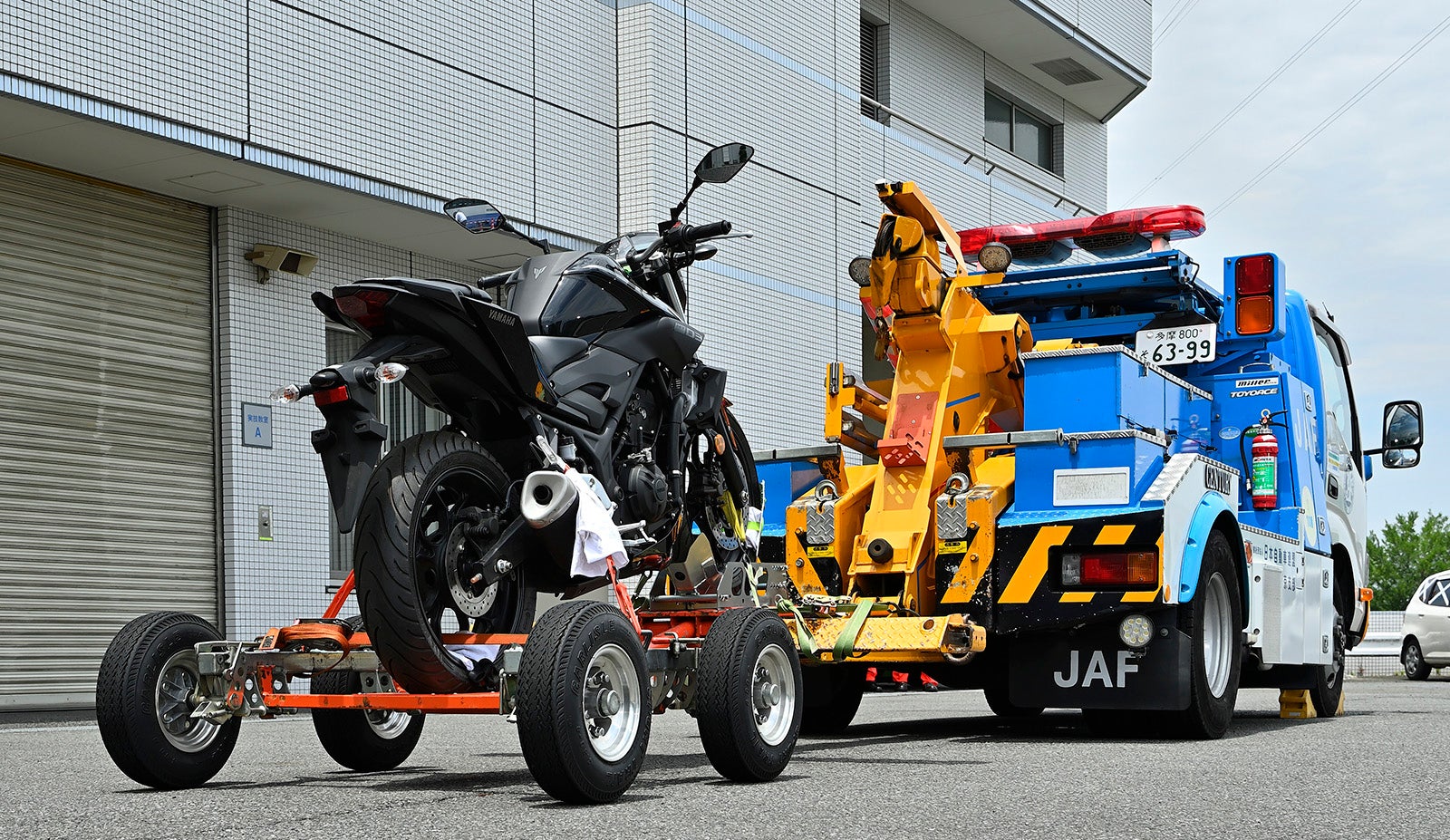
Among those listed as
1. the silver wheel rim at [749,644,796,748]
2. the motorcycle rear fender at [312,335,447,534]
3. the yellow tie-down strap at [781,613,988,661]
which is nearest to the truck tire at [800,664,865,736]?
the yellow tie-down strap at [781,613,988,661]

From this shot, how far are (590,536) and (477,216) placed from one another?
1.61 m

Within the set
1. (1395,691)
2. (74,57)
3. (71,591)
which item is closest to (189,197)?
(74,57)

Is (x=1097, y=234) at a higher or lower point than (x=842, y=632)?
higher

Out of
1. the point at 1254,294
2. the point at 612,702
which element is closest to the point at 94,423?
the point at 612,702

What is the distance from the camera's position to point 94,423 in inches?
486

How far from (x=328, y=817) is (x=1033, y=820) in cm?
224

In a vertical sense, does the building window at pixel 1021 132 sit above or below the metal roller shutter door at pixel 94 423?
above

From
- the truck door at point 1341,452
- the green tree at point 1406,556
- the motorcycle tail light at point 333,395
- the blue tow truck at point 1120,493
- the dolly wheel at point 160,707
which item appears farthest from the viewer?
the green tree at point 1406,556

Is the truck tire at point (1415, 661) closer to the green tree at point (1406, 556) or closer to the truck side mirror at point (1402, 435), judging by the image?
the truck side mirror at point (1402, 435)

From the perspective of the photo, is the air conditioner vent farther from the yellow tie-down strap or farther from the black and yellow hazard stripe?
the yellow tie-down strap

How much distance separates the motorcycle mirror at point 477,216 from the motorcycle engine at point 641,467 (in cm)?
93

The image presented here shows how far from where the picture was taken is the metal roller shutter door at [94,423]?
38.6 feet

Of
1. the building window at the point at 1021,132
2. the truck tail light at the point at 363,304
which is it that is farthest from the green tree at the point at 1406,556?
the truck tail light at the point at 363,304

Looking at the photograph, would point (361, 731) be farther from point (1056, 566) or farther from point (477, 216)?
point (1056, 566)
